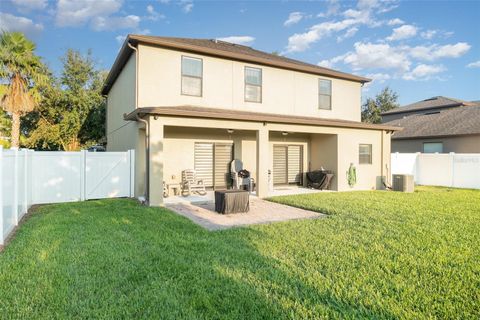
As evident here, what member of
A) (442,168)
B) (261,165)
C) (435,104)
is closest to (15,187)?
(261,165)

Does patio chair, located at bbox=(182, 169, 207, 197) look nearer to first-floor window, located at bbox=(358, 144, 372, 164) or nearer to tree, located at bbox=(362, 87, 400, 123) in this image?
first-floor window, located at bbox=(358, 144, 372, 164)

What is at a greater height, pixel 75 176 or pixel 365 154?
pixel 365 154

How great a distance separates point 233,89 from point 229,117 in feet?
7.66

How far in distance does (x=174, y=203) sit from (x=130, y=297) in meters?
6.52

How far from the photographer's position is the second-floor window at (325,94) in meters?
14.2

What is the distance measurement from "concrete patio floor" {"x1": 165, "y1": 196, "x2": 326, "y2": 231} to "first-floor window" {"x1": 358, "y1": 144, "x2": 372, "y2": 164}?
6434mm

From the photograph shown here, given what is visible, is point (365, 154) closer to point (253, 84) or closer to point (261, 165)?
point (261, 165)

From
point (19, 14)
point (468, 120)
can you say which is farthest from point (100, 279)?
point (468, 120)

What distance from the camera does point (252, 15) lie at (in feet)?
51.3

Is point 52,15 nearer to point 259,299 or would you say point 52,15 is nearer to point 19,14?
point 19,14

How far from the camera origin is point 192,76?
11.0 m

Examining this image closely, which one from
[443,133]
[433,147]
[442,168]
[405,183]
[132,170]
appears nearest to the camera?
[132,170]

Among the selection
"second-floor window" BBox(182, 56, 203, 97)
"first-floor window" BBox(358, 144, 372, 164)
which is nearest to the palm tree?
"second-floor window" BBox(182, 56, 203, 97)

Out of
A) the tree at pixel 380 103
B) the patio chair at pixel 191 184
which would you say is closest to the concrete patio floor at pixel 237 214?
the patio chair at pixel 191 184
